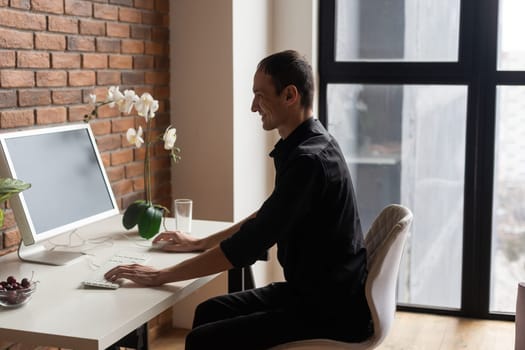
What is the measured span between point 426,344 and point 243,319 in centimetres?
169

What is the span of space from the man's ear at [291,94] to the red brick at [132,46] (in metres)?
1.20

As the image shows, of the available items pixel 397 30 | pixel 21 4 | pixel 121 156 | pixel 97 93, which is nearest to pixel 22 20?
pixel 21 4

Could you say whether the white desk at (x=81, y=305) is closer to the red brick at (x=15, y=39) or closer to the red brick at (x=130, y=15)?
the red brick at (x=15, y=39)

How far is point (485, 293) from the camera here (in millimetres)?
3957

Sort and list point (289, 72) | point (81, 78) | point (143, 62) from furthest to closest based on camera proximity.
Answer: point (143, 62) → point (81, 78) → point (289, 72)

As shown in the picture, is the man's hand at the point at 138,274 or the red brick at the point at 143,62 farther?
the red brick at the point at 143,62

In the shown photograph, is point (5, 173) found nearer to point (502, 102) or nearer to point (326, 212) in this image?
→ point (326, 212)

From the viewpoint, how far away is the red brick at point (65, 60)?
110 inches

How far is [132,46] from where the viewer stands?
10.8 feet

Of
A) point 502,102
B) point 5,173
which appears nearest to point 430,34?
point 502,102

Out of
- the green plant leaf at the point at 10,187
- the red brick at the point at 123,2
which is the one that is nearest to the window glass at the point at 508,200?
the red brick at the point at 123,2

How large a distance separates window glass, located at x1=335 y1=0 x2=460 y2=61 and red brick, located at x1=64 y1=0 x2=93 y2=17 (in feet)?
4.97

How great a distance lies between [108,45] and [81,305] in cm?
148

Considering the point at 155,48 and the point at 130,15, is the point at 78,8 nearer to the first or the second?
the point at 130,15
